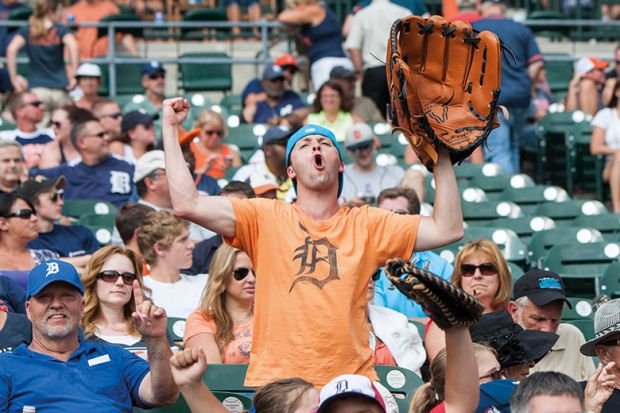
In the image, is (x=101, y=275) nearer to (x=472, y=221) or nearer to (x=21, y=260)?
(x=21, y=260)

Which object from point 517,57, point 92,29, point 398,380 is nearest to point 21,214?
point 398,380

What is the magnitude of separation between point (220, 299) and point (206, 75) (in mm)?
9327

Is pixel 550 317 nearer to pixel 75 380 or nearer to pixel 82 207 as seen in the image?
pixel 75 380

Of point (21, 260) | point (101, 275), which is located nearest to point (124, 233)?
point (21, 260)

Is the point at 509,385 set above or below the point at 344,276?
below

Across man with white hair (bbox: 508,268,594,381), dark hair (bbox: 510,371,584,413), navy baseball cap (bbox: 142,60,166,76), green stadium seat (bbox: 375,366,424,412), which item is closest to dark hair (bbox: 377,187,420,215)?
man with white hair (bbox: 508,268,594,381)

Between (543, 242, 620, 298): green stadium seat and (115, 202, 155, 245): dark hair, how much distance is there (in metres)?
2.94

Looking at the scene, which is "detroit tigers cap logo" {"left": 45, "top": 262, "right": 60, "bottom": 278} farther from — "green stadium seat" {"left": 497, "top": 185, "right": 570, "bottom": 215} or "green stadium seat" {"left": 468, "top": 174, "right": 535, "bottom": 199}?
"green stadium seat" {"left": 468, "top": 174, "right": 535, "bottom": 199}

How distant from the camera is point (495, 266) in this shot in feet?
24.5

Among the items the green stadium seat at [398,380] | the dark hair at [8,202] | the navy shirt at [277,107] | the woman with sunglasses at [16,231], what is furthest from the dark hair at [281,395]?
the navy shirt at [277,107]

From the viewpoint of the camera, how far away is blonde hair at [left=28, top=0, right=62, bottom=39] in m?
14.2

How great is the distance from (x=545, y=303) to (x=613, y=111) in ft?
20.3

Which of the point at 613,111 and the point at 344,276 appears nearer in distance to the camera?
the point at 344,276

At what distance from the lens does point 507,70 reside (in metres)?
13.1
